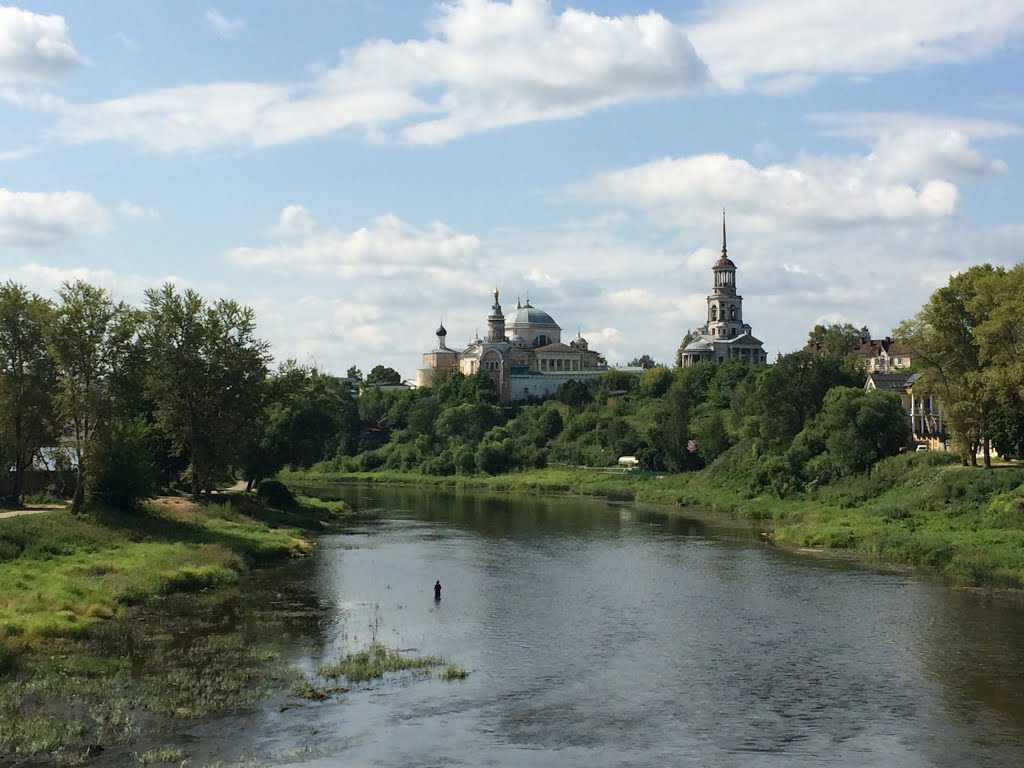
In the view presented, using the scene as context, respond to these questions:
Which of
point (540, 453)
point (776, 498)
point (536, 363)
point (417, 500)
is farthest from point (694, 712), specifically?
point (536, 363)

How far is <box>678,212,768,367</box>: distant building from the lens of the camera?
175 meters

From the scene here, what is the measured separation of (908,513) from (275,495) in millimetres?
38289

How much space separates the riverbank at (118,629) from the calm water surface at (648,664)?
81.1 inches

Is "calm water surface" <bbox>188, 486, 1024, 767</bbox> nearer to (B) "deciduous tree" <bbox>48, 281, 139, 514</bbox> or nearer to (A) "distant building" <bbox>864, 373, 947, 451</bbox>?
(B) "deciduous tree" <bbox>48, 281, 139, 514</bbox>

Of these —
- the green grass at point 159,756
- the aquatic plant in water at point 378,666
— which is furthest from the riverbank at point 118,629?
the aquatic plant in water at point 378,666

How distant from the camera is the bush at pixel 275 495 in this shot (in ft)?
245

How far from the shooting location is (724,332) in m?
181

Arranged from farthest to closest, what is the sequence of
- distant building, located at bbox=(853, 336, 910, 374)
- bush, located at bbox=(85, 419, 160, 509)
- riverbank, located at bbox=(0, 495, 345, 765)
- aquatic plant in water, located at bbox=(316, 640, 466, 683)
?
distant building, located at bbox=(853, 336, 910, 374) → bush, located at bbox=(85, 419, 160, 509) → aquatic plant in water, located at bbox=(316, 640, 466, 683) → riverbank, located at bbox=(0, 495, 345, 765)

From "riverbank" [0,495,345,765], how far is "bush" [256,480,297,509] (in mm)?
14502

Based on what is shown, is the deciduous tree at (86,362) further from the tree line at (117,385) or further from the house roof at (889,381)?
the house roof at (889,381)

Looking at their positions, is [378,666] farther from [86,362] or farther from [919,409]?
[919,409]

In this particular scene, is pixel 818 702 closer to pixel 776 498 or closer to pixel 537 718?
pixel 537 718

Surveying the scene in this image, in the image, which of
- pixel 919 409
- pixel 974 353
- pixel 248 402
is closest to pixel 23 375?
pixel 248 402

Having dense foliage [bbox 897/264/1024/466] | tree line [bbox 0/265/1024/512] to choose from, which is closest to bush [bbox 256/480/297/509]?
tree line [bbox 0/265/1024/512]
